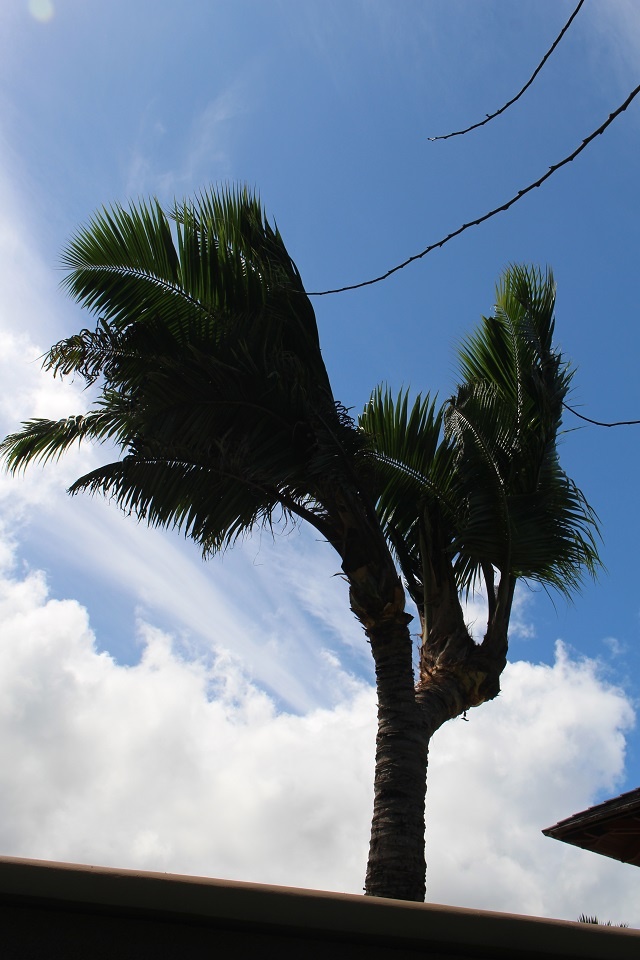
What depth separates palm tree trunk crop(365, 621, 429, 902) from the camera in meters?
5.34

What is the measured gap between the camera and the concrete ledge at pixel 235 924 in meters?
2.24

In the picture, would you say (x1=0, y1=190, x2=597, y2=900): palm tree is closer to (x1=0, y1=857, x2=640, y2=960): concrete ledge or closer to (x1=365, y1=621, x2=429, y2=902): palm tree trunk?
(x1=365, y1=621, x2=429, y2=902): palm tree trunk

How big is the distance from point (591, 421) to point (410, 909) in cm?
176

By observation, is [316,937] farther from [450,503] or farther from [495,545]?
[450,503]

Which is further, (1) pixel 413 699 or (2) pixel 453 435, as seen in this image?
(2) pixel 453 435

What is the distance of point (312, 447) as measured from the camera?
6773mm

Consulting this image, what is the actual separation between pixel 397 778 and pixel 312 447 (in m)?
2.57

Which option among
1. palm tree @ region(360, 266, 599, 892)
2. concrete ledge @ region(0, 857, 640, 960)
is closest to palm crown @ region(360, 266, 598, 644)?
palm tree @ region(360, 266, 599, 892)

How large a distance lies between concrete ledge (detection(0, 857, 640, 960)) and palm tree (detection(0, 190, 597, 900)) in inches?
129

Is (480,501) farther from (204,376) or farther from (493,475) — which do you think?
(204,376)

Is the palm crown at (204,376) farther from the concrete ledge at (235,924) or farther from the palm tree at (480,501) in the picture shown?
the concrete ledge at (235,924)

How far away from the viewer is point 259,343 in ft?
22.5

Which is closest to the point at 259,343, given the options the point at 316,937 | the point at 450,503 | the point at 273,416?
the point at 273,416

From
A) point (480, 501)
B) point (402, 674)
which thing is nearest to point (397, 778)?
point (402, 674)
